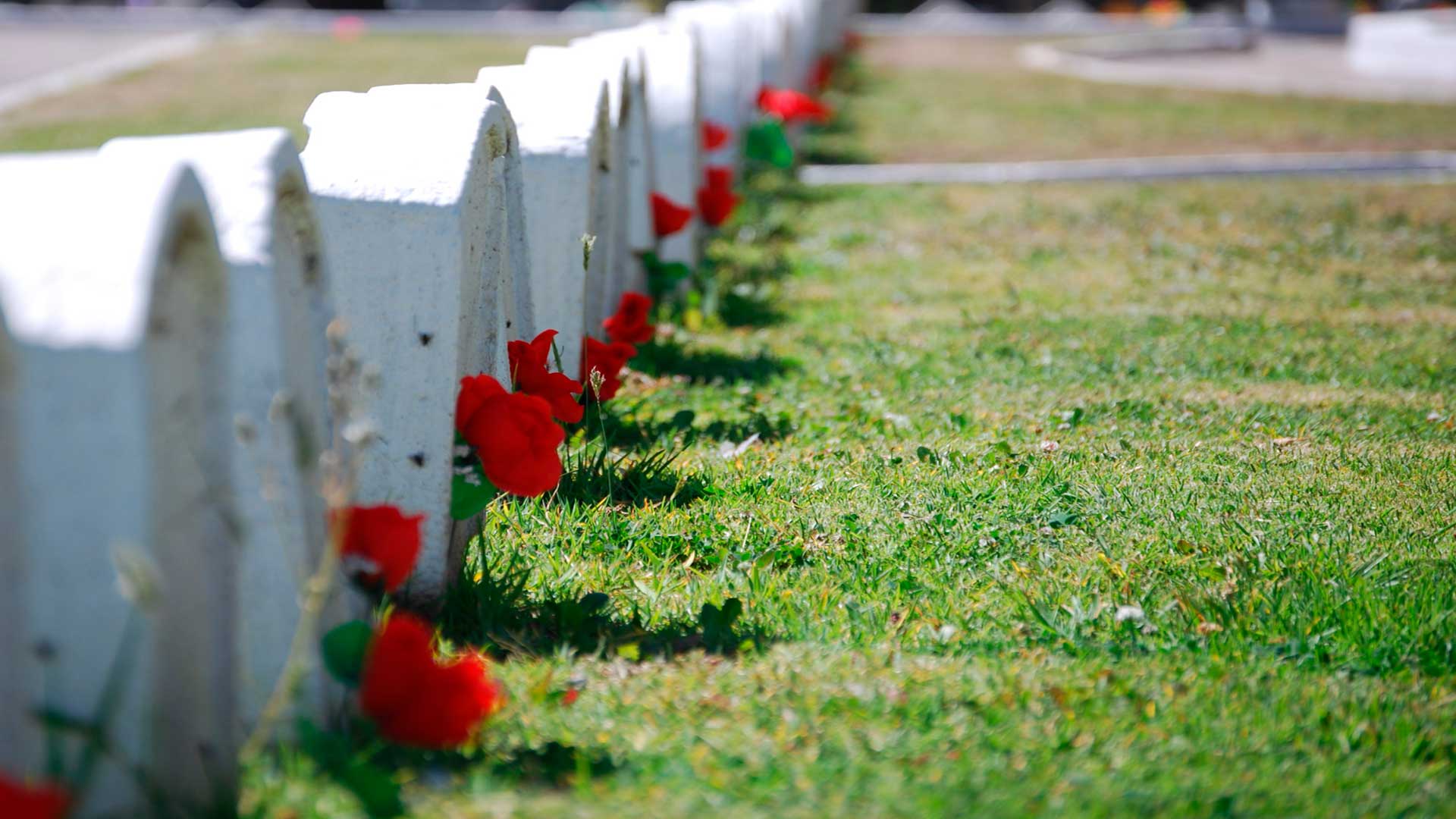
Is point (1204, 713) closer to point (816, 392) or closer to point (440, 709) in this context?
point (440, 709)

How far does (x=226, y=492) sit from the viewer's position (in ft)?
7.30

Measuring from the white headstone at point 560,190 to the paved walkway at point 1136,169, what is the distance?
618cm

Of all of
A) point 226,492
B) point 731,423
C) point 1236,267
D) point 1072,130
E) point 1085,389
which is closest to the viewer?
point 226,492

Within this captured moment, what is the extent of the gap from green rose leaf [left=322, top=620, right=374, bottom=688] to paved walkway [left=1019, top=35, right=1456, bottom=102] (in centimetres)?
1619

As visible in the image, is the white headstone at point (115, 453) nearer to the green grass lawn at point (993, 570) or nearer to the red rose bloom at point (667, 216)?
the green grass lawn at point (993, 570)

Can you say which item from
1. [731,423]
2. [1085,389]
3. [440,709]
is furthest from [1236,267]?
[440,709]

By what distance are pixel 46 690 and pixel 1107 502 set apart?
2622 millimetres

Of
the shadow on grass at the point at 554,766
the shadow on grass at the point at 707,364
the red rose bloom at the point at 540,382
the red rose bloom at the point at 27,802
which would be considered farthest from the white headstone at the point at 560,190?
the red rose bloom at the point at 27,802

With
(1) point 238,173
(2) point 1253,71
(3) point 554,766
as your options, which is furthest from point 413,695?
(2) point 1253,71

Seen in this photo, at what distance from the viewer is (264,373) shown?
2311 millimetres

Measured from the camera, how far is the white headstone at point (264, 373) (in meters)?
2.30

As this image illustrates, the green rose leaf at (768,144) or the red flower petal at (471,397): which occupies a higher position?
the red flower petal at (471,397)

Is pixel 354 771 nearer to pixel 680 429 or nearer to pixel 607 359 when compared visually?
pixel 607 359

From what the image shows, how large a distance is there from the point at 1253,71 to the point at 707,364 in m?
17.1
